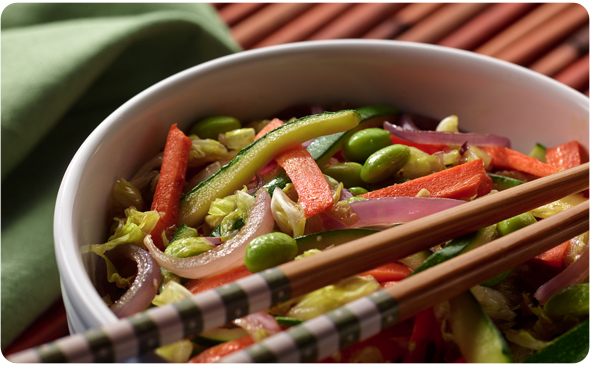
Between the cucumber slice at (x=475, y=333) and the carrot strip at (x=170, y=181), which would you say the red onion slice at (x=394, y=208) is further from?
the carrot strip at (x=170, y=181)

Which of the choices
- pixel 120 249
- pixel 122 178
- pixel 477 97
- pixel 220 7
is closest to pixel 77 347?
pixel 120 249

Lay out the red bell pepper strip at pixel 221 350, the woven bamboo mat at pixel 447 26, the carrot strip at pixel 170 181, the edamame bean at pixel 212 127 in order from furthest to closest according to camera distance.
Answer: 1. the woven bamboo mat at pixel 447 26
2. the edamame bean at pixel 212 127
3. the carrot strip at pixel 170 181
4. the red bell pepper strip at pixel 221 350

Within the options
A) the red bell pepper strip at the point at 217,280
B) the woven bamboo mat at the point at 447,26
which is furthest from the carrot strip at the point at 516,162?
the red bell pepper strip at the point at 217,280

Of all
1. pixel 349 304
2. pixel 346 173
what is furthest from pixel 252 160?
pixel 349 304

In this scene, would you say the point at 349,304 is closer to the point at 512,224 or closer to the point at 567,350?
the point at 567,350

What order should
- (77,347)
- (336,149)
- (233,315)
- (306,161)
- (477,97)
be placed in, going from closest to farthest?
(77,347) < (233,315) < (306,161) < (336,149) < (477,97)

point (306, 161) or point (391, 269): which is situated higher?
point (306, 161)

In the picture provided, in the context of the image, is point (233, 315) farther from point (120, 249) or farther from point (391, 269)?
point (120, 249)
